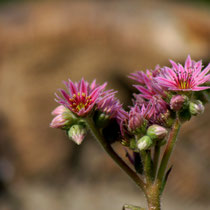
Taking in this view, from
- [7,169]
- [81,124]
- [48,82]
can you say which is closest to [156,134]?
[81,124]

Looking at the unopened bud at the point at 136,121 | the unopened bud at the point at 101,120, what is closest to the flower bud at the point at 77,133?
the unopened bud at the point at 101,120

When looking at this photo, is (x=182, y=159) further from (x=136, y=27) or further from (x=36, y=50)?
(x=36, y=50)

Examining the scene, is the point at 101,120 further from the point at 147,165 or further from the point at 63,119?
the point at 147,165

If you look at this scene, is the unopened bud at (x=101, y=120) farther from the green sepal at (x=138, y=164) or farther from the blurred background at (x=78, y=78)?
the blurred background at (x=78, y=78)

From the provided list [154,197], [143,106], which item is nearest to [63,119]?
[143,106]

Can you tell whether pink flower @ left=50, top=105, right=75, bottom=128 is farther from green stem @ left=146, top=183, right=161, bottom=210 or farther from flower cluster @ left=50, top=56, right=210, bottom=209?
green stem @ left=146, top=183, right=161, bottom=210

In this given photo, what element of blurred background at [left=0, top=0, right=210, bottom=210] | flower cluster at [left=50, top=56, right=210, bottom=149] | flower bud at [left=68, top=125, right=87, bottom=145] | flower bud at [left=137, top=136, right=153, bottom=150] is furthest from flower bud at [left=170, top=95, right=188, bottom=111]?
blurred background at [left=0, top=0, right=210, bottom=210]
